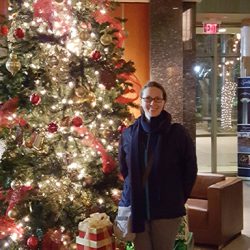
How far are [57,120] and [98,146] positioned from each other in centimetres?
37

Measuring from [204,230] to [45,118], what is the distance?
7.27ft

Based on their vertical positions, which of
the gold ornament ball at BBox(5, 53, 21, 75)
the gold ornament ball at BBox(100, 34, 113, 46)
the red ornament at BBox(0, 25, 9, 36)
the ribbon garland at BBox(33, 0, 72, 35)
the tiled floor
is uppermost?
the ribbon garland at BBox(33, 0, 72, 35)

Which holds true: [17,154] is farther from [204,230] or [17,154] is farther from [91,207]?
[204,230]

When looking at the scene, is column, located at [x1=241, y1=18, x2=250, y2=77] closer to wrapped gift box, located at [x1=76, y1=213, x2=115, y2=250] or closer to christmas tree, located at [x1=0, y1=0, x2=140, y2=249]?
christmas tree, located at [x1=0, y1=0, x2=140, y2=249]

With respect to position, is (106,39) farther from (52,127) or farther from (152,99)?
(152,99)

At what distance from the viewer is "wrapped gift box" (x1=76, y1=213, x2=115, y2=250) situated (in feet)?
9.72

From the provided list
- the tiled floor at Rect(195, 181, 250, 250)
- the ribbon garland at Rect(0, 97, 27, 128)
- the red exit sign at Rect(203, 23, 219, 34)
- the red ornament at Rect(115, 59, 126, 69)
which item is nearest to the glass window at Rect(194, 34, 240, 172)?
the red exit sign at Rect(203, 23, 219, 34)

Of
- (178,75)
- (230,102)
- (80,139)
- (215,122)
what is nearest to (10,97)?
(80,139)

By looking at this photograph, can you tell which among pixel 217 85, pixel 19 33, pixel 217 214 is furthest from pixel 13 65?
pixel 217 85

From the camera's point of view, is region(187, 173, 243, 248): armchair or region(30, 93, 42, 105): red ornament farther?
region(187, 173, 243, 248): armchair

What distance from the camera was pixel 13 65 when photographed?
322 cm

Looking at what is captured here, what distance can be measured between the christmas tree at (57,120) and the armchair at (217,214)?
56.1 inches

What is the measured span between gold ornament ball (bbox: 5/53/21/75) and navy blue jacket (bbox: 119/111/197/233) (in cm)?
108

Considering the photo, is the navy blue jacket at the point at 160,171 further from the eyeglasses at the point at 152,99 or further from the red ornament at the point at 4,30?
the red ornament at the point at 4,30
